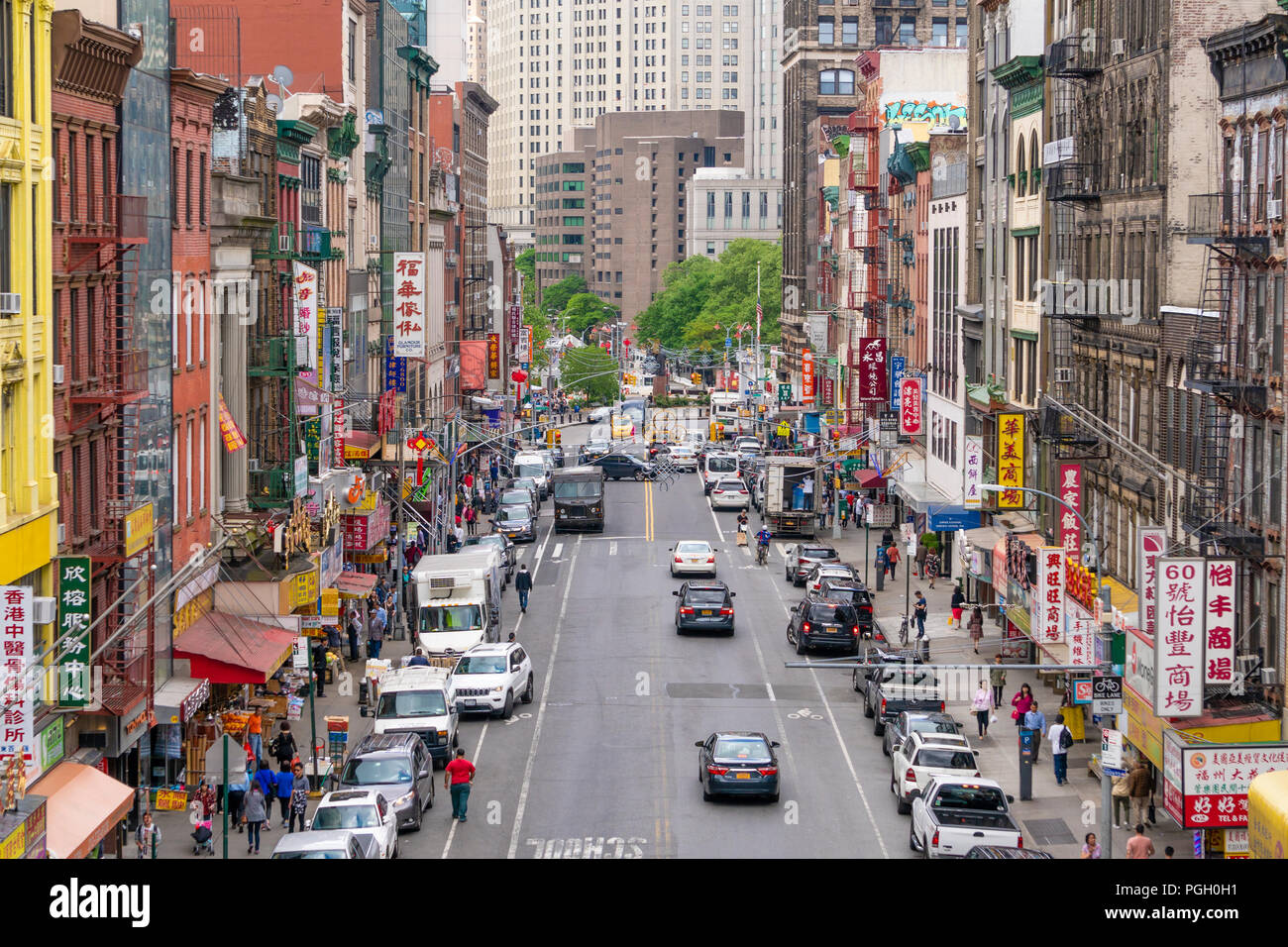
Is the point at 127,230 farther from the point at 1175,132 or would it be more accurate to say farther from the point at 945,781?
the point at 1175,132

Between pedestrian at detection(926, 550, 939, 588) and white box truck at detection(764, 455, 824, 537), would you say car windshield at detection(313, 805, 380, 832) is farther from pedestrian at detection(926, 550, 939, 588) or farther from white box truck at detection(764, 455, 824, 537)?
white box truck at detection(764, 455, 824, 537)

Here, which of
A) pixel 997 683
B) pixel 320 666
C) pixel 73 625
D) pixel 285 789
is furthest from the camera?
pixel 320 666

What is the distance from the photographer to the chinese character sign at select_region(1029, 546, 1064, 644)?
43188 mm

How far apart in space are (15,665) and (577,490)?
59.9 metres

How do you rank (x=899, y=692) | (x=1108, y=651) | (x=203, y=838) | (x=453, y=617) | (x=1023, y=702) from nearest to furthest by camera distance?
(x=203, y=838) → (x=1108, y=651) → (x=1023, y=702) → (x=899, y=692) → (x=453, y=617)

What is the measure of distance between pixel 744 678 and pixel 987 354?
1931 centimetres

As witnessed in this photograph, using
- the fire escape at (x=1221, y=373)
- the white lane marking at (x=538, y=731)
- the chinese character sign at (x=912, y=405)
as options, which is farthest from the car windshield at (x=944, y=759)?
the chinese character sign at (x=912, y=405)

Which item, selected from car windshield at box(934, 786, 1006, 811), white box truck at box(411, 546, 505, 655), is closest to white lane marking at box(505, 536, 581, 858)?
white box truck at box(411, 546, 505, 655)

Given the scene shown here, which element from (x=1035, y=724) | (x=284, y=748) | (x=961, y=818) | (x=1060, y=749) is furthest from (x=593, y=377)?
(x=961, y=818)

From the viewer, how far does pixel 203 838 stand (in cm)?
3234

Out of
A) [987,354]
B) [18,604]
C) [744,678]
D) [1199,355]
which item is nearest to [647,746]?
[744,678]

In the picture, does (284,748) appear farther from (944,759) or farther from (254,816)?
(944,759)

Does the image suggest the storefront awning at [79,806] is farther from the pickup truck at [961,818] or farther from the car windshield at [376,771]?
the pickup truck at [961,818]

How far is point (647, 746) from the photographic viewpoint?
42.4 metres
